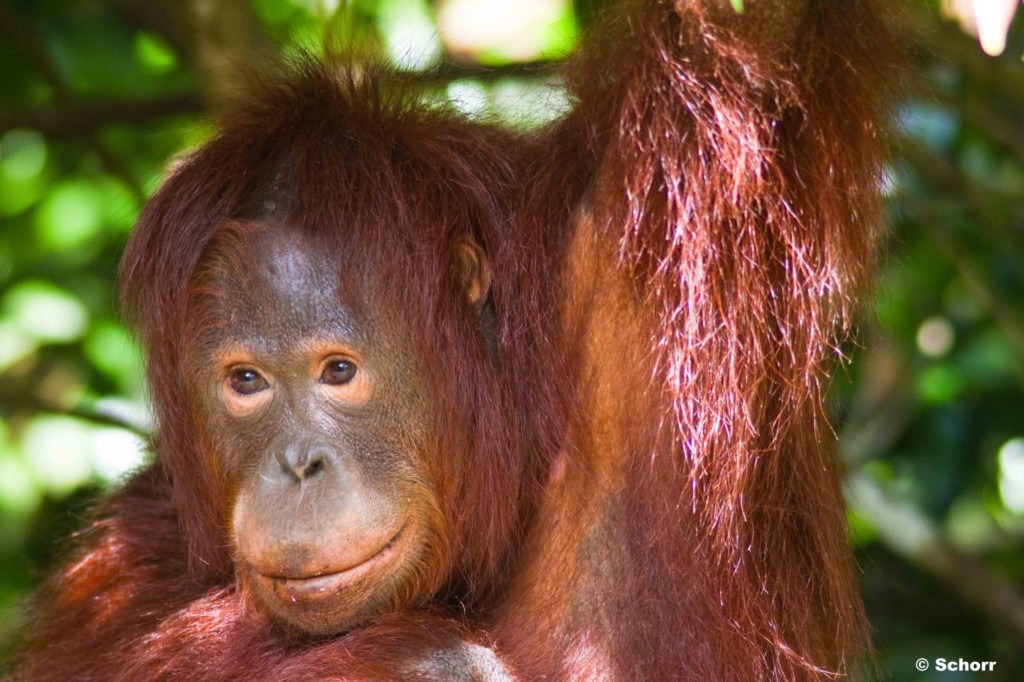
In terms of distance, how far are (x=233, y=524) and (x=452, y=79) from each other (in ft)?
4.80

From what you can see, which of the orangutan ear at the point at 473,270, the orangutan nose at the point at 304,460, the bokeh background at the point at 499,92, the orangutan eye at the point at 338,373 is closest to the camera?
the orangutan nose at the point at 304,460

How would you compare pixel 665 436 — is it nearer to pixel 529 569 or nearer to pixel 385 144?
pixel 529 569

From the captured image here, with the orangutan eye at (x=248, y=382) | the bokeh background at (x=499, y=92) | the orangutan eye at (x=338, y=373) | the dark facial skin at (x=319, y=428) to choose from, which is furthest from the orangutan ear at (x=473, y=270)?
the bokeh background at (x=499, y=92)

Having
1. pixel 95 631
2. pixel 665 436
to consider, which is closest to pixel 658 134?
pixel 665 436

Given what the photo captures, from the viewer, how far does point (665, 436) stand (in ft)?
10.7

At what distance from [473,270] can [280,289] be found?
0.51 metres

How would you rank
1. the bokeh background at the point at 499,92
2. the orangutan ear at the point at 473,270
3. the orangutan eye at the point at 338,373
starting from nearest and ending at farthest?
1. the orangutan eye at the point at 338,373
2. the orangutan ear at the point at 473,270
3. the bokeh background at the point at 499,92

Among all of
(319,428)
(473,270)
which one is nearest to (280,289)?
(319,428)

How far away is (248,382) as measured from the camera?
11.1ft

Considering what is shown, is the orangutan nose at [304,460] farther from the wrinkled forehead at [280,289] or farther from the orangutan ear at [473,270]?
the orangutan ear at [473,270]

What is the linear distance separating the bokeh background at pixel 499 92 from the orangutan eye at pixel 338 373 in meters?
1.82

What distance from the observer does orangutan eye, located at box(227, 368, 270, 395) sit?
11.0 feet

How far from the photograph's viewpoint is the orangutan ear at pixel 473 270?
346 centimetres

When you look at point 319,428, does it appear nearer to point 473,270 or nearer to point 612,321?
point 473,270
